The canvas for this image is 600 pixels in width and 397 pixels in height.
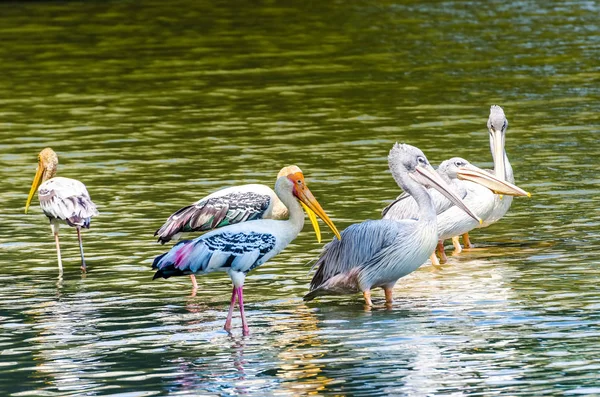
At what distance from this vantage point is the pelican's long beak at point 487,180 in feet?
46.1

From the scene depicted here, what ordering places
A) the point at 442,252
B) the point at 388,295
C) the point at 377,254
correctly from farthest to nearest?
the point at 442,252
the point at 388,295
the point at 377,254

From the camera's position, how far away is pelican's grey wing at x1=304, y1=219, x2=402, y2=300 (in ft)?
40.0

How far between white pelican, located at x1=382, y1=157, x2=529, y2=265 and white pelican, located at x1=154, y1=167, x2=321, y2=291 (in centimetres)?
126

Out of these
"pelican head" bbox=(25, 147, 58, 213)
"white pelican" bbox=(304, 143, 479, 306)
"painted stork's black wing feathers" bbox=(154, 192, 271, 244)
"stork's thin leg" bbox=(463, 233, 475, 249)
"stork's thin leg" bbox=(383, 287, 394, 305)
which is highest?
"pelican head" bbox=(25, 147, 58, 213)

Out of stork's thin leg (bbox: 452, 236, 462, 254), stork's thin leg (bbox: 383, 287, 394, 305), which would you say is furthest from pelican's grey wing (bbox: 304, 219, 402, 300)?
stork's thin leg (bbox: 452, 236, 462, 254)

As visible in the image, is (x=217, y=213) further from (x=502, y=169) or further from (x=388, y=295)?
(x=502, y=169)

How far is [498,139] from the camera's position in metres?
15.0

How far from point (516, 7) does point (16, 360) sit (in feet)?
94.7

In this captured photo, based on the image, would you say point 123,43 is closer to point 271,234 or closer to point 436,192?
point 436,192

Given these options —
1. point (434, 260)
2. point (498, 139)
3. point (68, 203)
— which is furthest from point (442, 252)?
point (68, 203)

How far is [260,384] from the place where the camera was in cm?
984

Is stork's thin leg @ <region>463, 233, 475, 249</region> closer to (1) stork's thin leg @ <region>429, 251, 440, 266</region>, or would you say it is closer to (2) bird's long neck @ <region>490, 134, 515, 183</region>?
(2) bird's long neck @ <region>490, 134, 515, 183</region>

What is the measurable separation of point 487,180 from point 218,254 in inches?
146

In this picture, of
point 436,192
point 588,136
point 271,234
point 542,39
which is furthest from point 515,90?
point 271,234
